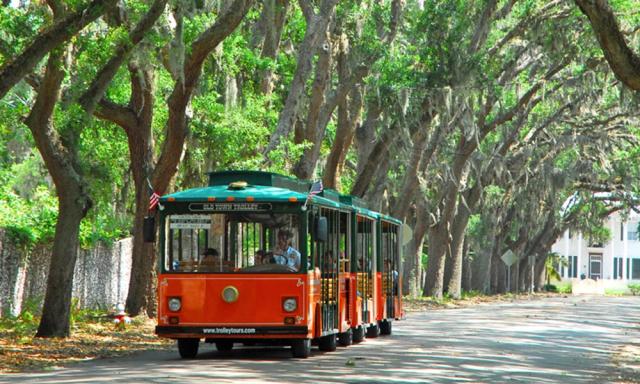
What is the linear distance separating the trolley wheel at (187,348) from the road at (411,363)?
15cm

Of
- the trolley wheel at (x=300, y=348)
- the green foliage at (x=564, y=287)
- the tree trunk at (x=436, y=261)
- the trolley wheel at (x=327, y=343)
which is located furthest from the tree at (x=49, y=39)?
the green foliage at (x=564, y=287)

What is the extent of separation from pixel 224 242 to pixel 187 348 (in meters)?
1.71

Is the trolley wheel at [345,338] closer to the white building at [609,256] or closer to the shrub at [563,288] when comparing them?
the shrub at [563,288]

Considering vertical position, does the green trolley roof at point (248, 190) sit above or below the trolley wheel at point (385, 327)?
above

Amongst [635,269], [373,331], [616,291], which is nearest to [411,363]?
[373,331]

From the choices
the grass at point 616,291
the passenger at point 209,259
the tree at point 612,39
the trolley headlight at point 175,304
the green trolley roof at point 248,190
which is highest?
the tree at point 612,39

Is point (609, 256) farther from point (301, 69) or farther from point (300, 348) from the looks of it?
point (300, 348)

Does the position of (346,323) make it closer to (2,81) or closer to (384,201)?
(2,81)

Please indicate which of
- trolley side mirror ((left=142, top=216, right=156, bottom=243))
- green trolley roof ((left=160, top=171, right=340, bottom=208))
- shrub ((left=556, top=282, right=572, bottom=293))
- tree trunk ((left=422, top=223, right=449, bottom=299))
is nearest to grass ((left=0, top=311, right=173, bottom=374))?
trolley side mirror ((left=142, top=216, right=156, bottom=243))

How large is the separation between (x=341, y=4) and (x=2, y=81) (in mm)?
17057

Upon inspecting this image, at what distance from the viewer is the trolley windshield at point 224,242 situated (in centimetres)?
1898

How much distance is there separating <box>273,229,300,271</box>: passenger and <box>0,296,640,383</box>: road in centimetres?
148

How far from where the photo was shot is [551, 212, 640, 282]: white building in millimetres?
117250

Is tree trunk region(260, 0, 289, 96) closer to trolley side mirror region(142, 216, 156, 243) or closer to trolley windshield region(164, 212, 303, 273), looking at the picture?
trolley windshield region(164, 212, 303, 273)
